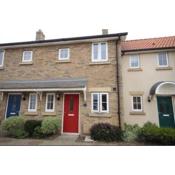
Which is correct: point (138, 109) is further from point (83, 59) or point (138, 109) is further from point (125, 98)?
point (83, 59)

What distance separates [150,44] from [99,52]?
4.81 m

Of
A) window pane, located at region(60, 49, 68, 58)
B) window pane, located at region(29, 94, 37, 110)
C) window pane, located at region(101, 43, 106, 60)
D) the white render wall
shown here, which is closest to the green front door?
the white render wall

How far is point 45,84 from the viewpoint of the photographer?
998 centimetres

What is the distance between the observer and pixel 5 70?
451 inches

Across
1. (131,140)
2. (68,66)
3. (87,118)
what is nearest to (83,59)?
(68,66)

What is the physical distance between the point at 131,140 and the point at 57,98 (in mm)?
5503

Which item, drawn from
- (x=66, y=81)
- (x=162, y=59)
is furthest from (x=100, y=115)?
(x=162, y=59)

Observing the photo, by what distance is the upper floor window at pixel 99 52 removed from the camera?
10.1 metres

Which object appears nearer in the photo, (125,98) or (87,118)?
(87,118)

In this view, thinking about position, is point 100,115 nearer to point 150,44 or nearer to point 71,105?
point 71,105

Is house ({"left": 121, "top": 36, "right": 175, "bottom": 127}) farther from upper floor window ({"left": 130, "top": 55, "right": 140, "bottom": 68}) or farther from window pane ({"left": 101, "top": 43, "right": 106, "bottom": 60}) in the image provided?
window pane ({"left": 101, "top": 43, "right": 106, "bottom": 60})

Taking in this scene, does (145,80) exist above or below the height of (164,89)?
above

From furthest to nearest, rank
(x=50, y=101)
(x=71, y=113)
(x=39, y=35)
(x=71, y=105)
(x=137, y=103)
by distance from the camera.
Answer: (x=39, y=35)
(x=137, y=103)
(x=50, y=101)
(x=71, y=105)
(x=71, y=113)

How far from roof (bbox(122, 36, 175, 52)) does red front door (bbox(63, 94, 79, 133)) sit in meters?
5.78
